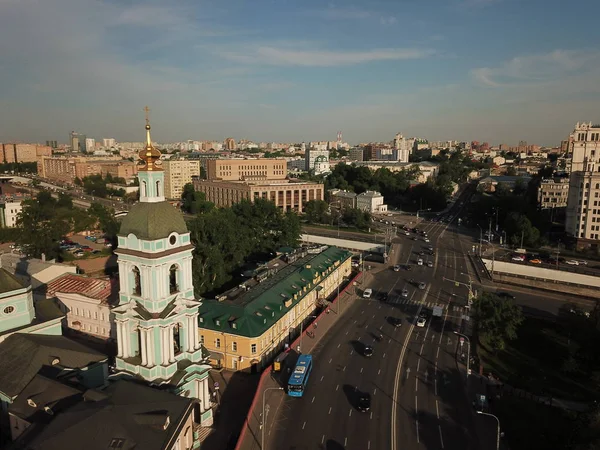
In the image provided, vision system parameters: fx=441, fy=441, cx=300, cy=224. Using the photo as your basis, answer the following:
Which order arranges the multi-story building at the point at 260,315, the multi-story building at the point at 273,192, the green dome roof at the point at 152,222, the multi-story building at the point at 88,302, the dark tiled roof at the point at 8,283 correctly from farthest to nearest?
the multi-story building at the point at 273,192
the multi-story building at the point at 88,302
the multi-story building at the point at 260,315
the dark tiled roof at the point at 8,283
the green dome roof at the point at 152,222

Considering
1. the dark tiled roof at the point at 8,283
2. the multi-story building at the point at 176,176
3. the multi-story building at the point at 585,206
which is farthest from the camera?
the multi-story building at the point at 176,176

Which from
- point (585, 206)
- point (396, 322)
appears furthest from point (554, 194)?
point (396, 322)

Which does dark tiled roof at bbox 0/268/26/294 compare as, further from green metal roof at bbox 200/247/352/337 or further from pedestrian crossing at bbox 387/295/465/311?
pedestrian crossing at bbox 387/295/465/311

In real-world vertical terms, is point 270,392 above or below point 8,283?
below

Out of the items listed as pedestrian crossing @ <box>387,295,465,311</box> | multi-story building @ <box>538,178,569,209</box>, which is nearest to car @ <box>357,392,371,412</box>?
pedestrian crossing @ <box>387,295,465,311</box>

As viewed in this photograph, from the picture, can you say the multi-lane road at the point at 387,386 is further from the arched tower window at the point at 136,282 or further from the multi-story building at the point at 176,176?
the multi-story building at the point at 176,176

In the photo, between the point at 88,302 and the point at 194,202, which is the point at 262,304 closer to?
the point at 88,302

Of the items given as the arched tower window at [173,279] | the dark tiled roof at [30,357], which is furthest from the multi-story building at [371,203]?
the dark tiled roof at [30,357]

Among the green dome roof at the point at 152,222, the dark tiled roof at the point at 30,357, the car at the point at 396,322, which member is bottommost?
the car at the point at 396,322
